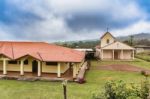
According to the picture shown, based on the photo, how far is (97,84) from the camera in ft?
97.3

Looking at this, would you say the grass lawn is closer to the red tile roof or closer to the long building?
the long building

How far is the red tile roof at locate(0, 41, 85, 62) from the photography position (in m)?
33.6

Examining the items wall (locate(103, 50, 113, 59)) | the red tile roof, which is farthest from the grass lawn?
wall (locate(103, 50, 113, 59))

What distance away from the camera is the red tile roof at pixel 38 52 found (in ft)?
110

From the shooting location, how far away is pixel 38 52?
3581cm

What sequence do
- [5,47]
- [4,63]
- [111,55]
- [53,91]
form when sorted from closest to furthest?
[53,91]
[4,63]
[5,47]
[111,55]

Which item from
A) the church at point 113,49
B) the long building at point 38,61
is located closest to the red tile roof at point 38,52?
the long building at point 38,61

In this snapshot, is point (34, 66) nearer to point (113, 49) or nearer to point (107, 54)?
point (113, 49)

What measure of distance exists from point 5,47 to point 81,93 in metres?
17.2

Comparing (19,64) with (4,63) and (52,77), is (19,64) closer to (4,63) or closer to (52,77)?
(4,63)

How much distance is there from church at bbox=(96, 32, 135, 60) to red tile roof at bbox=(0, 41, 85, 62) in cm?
2491

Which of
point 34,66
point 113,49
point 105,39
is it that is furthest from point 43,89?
point 105,39

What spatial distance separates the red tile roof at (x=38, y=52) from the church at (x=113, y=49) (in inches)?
981

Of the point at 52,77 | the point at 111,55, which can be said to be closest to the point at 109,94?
the point at 52,77
